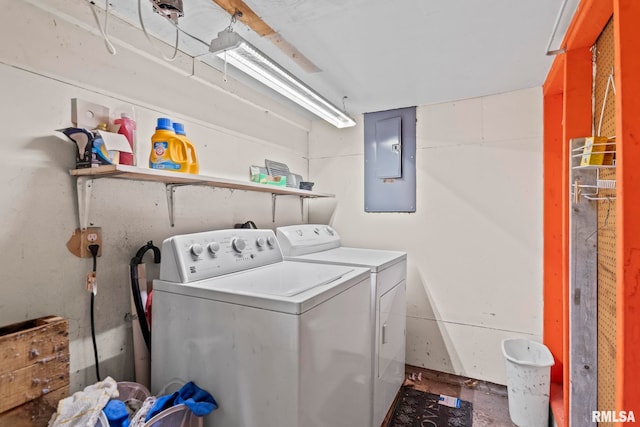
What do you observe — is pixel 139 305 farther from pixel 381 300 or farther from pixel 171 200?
pixel 381 300

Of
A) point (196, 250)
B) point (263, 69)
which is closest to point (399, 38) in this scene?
point (263, 69)

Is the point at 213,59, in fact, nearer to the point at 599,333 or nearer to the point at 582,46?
the point at 582,46

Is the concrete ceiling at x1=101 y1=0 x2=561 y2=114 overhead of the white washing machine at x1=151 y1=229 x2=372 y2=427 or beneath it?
Result: overhead

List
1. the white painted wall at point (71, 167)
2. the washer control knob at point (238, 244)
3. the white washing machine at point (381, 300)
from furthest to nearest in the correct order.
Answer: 1. the white washing machine at point (381, 300)
2. the washer control knob at point (238, 244)
3. the white painted wall at point (71, 167)

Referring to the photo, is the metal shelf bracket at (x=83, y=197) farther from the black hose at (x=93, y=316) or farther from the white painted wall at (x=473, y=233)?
the white painted wall at (x=473, y=233)

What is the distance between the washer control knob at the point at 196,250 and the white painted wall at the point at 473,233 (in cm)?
180

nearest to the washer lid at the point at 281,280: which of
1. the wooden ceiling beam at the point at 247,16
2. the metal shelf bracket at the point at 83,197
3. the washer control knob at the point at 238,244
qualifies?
the washer control knob at the point at 238,244

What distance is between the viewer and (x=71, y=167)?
4.47 feet

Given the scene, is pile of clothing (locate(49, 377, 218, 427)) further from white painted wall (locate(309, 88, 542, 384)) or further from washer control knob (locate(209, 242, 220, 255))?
white painted wall (locate(309, 88, 542, 384))

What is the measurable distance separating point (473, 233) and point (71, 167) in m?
2.68

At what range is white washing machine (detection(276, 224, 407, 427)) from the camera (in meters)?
1.87

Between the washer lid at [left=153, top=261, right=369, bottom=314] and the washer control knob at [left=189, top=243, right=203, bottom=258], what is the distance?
0.13m

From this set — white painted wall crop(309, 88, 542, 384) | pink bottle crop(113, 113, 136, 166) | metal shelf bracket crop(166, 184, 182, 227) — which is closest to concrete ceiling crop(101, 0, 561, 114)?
white painted wall crop(309, 88, 542, 384)

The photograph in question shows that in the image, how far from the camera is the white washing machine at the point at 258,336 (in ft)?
3.88
